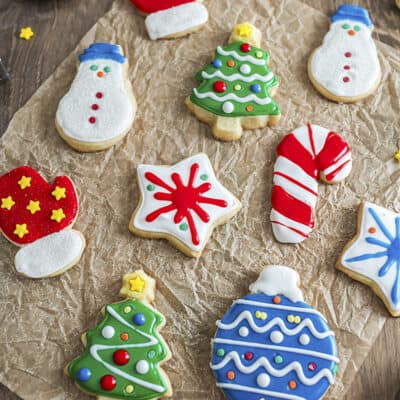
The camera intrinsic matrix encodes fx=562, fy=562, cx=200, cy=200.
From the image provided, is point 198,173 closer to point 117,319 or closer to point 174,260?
point 174,260

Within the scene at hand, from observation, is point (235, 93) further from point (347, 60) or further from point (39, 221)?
point (39, 221)

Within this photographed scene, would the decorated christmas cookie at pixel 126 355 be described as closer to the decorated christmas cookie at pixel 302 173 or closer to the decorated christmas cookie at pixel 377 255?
the decorated christmas cookie at pixel 302 173

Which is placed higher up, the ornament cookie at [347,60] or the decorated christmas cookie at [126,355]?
the ornament cookie at [347,60]

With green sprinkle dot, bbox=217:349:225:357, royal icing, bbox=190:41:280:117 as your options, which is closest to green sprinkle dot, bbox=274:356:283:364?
green sprinkle dot, bbox=217:349:225:357

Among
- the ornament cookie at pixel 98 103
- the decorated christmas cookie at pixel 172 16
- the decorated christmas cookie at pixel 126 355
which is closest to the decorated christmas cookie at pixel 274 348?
the decorated christmas cookie at pixel 126 355

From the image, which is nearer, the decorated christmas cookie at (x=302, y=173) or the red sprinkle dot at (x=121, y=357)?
the red sprinkle dot at (x=121, y=357)

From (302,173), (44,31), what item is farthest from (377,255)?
(44,31)

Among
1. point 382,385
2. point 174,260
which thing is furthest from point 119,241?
point 382,385

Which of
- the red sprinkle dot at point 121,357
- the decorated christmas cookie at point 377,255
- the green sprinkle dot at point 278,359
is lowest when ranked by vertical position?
the red sprinkle dot at point 121,357

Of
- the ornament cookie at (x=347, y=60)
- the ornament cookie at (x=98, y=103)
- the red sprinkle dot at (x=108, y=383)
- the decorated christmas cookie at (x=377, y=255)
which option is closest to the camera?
the red sprinkle dot at (x=108, y=383)
